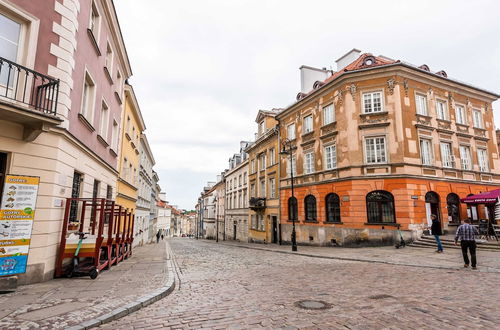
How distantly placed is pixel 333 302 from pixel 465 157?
2142 centimetres

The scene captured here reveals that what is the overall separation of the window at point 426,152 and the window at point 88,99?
19.8 m

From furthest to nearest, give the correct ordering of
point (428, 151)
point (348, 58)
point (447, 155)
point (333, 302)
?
point (348, 58) → point (447, 155) → point (428, 151) → point (333, 302)

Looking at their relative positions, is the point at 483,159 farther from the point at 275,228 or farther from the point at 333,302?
the point at 333,302

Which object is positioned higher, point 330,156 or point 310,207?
point 330,156

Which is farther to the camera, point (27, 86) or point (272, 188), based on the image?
point (272, 188)

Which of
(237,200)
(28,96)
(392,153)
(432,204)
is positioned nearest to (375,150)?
(392,153)

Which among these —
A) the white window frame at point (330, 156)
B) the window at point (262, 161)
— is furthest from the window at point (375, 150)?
the window at point (262, 161)

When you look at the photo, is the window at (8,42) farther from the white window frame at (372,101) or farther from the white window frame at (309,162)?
the white window frame at (309,162)

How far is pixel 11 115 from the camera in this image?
6.63 m

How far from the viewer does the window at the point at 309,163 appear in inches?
922

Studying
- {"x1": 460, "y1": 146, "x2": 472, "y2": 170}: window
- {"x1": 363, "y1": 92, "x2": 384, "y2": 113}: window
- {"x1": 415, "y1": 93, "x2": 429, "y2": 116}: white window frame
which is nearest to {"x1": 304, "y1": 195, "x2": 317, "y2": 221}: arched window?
{"x1": 363, "y1": 92, "x2": 384, "y2": 113}: window

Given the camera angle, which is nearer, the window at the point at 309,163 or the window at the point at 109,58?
the window at the point at 109,58

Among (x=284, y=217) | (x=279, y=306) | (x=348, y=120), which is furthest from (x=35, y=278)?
(x=284, y=217)

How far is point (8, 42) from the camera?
7395mm
